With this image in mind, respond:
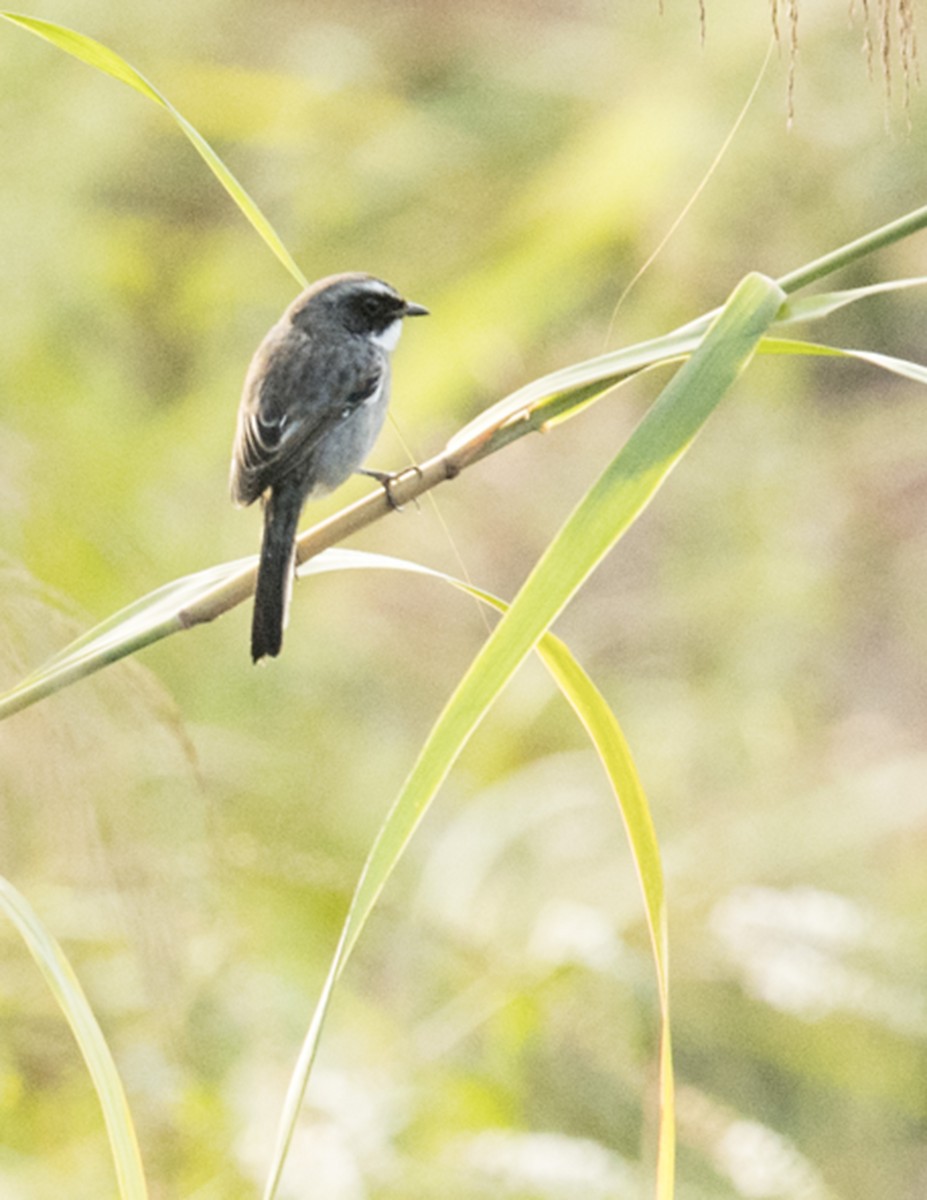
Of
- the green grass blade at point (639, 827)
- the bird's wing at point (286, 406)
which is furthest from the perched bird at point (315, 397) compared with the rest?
the green grass blade at point (639, 827)

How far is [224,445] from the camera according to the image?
409cm

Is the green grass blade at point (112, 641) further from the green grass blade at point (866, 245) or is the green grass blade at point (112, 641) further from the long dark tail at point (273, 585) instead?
the green grass blade at point (866, 245)

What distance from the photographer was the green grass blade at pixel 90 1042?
3.82ft

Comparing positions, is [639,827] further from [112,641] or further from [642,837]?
[112,641]

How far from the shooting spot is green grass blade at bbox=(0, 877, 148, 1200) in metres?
1.17

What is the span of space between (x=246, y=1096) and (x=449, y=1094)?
0.38 meters

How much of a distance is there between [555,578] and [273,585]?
0.65 metres

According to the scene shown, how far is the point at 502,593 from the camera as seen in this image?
530cm

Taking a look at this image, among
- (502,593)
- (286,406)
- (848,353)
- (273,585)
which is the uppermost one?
(502,593)

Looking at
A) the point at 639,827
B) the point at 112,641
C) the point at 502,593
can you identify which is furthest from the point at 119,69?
the point at 502,593

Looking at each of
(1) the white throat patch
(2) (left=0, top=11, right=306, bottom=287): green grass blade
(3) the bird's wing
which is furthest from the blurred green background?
(2) (left=0, top=11, right=306, bottom=287): green grass blade

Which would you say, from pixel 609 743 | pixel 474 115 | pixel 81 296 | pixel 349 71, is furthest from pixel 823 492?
pixel 609 743

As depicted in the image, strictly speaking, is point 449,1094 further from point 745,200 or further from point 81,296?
point 745,200

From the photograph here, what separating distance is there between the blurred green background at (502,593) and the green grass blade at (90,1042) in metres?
1.10
